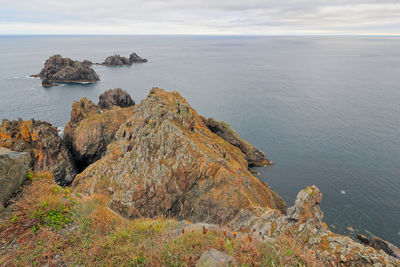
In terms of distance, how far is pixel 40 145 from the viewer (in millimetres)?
48844

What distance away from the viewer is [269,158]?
2512 inches

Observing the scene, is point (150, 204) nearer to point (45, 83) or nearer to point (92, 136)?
point (92, 136)

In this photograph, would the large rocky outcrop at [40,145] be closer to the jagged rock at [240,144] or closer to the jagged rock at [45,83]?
the jagged rock at [240,144]

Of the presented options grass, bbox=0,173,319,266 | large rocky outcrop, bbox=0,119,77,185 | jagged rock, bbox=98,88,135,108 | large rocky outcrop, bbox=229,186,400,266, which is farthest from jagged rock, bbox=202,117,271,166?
grass, bbox=0,173,319,266

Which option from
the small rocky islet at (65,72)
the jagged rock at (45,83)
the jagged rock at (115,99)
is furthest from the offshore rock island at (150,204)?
the small rocky islet at (65,72)

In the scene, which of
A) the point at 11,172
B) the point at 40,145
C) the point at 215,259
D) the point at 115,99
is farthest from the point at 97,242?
the point at 115,99

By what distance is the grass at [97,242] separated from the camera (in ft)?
29.8

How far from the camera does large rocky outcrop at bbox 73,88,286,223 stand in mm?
29234

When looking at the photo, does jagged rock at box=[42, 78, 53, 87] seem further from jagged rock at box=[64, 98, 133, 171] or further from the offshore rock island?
jagged rock at box=[64, 98, 133, 171]

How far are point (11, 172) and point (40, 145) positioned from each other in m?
44.9

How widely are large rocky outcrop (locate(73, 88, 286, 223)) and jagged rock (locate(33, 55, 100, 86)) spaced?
5006 inches

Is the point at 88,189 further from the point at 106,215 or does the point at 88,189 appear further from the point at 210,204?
the point at 106,215

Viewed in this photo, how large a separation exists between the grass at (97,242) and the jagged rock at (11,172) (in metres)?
0.60

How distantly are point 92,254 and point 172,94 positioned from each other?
45.1 meters
